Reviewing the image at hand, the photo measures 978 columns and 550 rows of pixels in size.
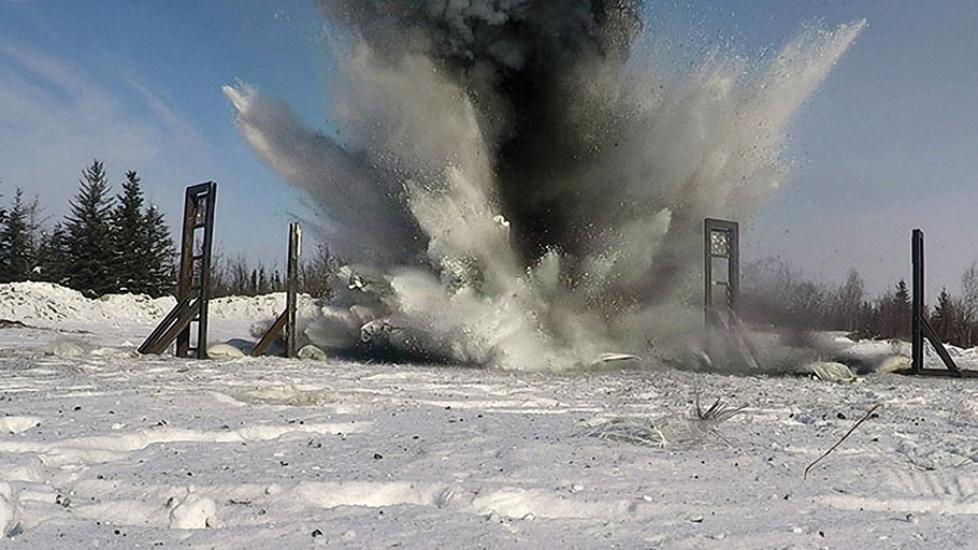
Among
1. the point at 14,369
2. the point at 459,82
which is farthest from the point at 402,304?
the point at 14,369

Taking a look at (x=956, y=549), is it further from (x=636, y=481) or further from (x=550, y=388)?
(x=550, y=388)

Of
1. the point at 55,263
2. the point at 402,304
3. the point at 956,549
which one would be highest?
the point at 55,263

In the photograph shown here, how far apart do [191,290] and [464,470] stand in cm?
854

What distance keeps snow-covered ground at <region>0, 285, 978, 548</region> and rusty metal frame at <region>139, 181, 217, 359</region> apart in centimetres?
391

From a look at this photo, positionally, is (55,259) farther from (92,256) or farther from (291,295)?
(291,295)

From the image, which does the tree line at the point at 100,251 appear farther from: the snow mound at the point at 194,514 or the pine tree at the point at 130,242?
the snow mound at the point at 194,514

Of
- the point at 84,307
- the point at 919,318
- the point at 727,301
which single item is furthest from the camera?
→ the point at 84,307

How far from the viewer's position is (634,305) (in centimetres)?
1168

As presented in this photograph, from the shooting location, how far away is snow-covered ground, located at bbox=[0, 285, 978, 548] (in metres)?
2.40

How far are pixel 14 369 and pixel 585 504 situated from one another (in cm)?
717

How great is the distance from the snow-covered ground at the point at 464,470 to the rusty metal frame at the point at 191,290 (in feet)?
12.8

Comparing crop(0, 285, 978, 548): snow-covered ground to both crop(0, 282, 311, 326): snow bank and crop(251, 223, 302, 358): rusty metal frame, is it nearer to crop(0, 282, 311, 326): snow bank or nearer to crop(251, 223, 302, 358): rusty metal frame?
crop(251, 223, 302, 358): rusty metal frame

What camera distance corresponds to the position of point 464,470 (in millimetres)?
3197

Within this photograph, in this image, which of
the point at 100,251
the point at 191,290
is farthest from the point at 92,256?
the point at 191,290
